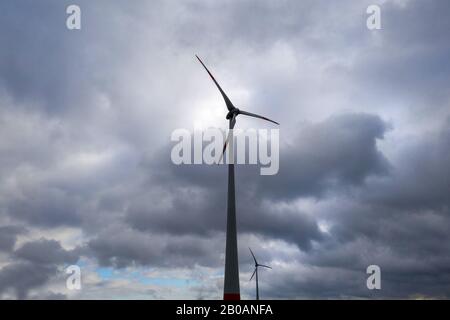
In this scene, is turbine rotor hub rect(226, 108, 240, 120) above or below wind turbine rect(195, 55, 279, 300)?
above

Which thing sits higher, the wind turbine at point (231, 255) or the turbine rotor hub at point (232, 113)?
the turbine rotor hub at point (232, 113)

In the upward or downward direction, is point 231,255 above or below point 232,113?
below

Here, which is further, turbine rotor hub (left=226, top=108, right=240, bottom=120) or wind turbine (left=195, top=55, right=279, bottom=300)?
turbine rotor hub (left=226, top=108, right=240, bottom=120)

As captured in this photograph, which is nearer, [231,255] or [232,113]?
[231,255]

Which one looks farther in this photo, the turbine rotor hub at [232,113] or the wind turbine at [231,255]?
the turbine rotor hub at [232,113]
